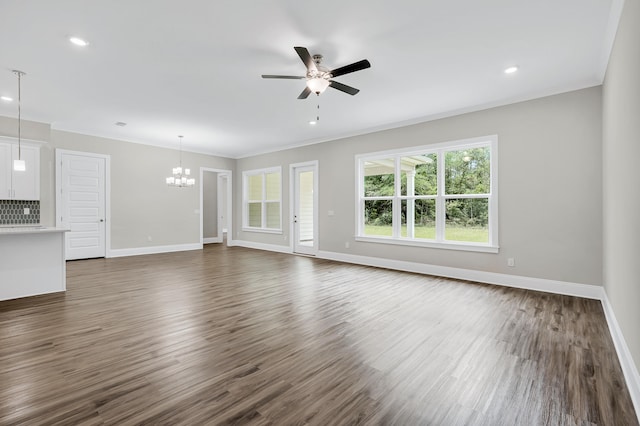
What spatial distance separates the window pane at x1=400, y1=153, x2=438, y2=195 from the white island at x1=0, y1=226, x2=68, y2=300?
573 cm

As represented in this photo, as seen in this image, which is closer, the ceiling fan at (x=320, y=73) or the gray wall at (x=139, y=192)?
the ceiling fan at (x=320, y=73)

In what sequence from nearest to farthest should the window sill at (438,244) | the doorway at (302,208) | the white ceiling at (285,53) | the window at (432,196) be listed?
the white ceiling at (285,53) < the window sill at (438,244) < the window at (432,196) < the doorway at (302,208)

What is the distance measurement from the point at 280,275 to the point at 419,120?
12.9 feet

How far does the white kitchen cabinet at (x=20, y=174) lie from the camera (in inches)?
213

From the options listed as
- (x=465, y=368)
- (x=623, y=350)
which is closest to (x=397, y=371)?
(x=465, y=368)

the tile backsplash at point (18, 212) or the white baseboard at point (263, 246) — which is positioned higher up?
the tile backsplash at point (18, 212)

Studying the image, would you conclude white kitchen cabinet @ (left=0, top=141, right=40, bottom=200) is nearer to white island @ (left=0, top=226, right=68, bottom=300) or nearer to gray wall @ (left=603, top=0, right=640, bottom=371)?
white island @ (left=0, top=226, right=68, bottom=300)

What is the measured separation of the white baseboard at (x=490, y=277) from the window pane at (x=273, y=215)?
106 inches

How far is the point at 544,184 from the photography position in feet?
14.4

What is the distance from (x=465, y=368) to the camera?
7.36ft

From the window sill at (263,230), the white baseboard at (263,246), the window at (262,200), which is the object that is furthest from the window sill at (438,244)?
the window at (262,200)

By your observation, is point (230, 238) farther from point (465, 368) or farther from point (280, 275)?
point (465, 368)

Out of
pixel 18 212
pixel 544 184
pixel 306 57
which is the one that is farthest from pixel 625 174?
pixel 18 212

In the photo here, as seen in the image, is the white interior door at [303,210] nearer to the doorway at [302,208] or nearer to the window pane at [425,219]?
the doorway at [302,208]
